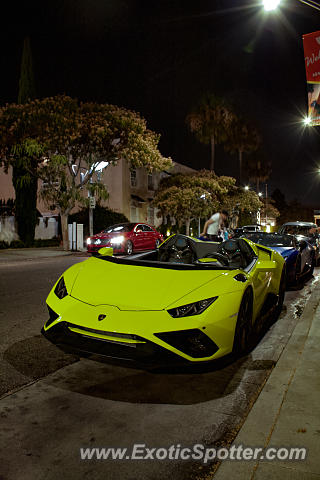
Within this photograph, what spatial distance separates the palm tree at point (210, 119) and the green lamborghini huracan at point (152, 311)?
41626 millimetres

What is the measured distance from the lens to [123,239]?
62.0 ft

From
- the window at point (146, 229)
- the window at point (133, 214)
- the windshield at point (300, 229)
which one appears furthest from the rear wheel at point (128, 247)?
the window at point (133, 214)

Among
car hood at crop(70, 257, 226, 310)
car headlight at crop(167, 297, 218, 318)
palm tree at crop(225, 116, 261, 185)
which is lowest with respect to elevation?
car headlight at crop(167, 297, 218, 318)

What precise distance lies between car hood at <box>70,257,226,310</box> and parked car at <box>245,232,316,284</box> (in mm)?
5291

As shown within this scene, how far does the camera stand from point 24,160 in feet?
72.7

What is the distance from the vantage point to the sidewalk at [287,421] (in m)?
2.42

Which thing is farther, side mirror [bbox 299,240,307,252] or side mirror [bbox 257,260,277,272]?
side mirror [bbox 299,240,307,252]

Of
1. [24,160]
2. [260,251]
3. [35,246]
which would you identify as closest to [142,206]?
[35,246]

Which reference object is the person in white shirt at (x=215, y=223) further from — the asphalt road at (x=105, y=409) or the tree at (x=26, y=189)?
the tree at (x=26, y=189)

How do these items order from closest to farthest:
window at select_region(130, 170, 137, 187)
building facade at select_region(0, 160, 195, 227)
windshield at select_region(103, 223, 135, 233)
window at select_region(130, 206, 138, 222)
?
windshield at select_region(103, 223, 135, 233) → building facade at select_region(0, 160, 195, 227) → window at select_region(130, 170, 137, 187) → window at select_region(130, 206, 138, 222)

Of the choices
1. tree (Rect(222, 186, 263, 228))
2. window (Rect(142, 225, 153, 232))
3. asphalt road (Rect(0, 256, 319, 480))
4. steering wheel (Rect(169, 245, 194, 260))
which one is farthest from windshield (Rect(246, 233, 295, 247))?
tree (Rect(222, 186, 263, 228))

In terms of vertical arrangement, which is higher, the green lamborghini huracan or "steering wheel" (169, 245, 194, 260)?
"steering wheel" (169, 245, 194, 260)

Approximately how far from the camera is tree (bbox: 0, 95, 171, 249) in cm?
2073

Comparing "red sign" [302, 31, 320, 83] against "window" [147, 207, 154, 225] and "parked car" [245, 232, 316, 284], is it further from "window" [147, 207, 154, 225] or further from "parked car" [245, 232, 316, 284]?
"window" [147, 207, 154, 225]
